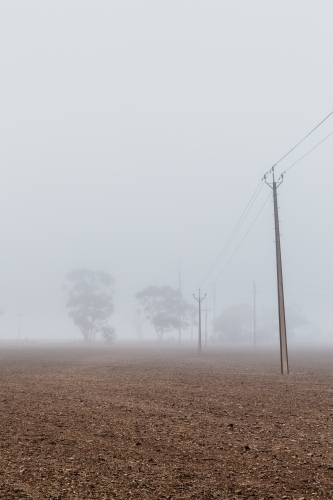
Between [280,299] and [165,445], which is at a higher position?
[280,299]

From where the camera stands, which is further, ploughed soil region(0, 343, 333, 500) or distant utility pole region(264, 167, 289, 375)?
distant utility pole region(264, 167, 289, 375)

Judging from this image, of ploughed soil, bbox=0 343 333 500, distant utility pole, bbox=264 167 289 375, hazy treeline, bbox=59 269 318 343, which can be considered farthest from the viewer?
hazy treeline, bbox=59 269 318 343

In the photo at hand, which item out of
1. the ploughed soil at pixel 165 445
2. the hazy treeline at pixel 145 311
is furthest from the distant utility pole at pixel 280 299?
the hazy treeline at pixel 145 311

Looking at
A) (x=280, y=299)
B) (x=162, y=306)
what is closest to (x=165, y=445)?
(x=280, y=299)

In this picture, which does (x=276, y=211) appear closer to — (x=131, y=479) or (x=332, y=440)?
(x=332, y=440)

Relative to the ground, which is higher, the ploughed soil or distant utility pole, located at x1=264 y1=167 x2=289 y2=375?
distant utility pole, located at x1=264 y1=167 x2=289 y2=375

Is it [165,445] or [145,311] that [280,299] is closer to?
[165,445]

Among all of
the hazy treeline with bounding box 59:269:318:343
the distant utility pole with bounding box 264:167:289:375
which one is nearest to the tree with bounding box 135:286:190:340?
the hazy treeline with bounding box 59:269:318:343

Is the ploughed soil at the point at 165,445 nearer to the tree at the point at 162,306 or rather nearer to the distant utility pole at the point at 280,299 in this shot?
the distant utility pole at the point at 280,299

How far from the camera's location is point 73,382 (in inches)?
917

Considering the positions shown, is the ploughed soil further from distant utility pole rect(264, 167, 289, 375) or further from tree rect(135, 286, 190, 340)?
tree rect(135, 286, 190, 340)

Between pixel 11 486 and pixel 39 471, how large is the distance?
84 cm

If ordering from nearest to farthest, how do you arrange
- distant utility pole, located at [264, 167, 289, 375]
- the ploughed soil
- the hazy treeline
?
the ploughed soil < distant utility pole, located at [264, 167, 289, 375] < the hazy treeline

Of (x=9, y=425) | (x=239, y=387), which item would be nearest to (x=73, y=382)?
(x=239, y=387)
